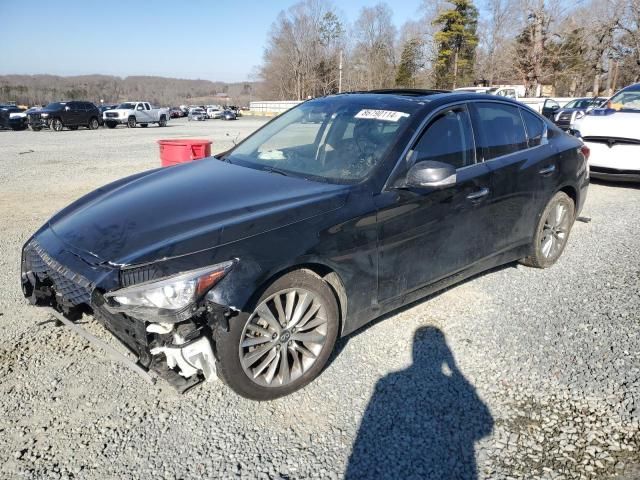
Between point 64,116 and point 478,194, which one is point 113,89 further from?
point 478,194

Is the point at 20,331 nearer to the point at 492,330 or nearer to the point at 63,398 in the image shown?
the point at 63,398

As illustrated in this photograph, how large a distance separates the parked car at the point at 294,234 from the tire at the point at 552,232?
9.7 inches

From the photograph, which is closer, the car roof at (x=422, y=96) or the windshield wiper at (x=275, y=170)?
the windshield wiper at (x=275, y=170)

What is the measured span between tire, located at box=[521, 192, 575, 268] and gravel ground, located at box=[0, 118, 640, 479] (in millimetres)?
614

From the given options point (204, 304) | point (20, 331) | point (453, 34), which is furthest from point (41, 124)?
point (453, 34)

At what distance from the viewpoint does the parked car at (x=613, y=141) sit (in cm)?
784

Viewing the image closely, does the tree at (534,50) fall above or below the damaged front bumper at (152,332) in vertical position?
above

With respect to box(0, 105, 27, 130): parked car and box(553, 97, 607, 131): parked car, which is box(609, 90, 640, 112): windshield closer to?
box(553, 97, 607, 131): parked car

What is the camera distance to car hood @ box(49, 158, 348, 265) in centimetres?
249

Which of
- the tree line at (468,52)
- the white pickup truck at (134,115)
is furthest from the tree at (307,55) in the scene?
the white pickup truck at (134,115)

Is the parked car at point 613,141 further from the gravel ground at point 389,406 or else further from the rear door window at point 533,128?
the gravel ground at point 389,406

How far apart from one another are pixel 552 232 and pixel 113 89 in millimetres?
137044

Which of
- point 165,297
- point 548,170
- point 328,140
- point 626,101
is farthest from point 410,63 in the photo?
point 165,297

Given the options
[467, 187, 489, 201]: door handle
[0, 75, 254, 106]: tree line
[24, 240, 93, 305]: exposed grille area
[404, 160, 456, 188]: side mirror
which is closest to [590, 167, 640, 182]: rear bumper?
[467, 187, 489, 201]: door handle
